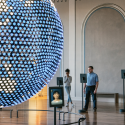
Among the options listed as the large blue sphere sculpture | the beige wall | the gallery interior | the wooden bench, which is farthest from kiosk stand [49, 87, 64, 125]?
the beige wall

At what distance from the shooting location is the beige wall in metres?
11.1

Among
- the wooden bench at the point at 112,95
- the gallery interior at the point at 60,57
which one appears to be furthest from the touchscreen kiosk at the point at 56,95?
the wooden bench at the point at 112,95

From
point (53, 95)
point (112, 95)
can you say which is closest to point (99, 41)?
point (112, 95)

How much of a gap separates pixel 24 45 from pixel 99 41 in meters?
10.1

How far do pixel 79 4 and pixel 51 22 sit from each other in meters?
10.4

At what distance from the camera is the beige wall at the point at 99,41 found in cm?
1106

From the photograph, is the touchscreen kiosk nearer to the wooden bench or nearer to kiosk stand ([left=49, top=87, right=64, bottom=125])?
kiosk stand ([left=49, top=87, right=64, bottom=125])

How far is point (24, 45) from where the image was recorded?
1614 mm

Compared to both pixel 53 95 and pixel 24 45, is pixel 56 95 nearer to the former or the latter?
pixel 53 95

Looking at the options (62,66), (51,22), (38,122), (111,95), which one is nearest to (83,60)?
(62,66)

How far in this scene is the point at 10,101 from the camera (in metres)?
1.77

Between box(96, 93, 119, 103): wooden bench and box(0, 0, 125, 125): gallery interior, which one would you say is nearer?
box(0, 0, 125, 125): gallery interior

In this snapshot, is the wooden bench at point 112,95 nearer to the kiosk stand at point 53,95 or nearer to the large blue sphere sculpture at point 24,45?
the kiosk stand at point 53,95

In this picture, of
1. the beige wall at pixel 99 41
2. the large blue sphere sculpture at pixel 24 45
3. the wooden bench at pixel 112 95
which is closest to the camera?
the large blue sphere sculpture at pixel 24 45
